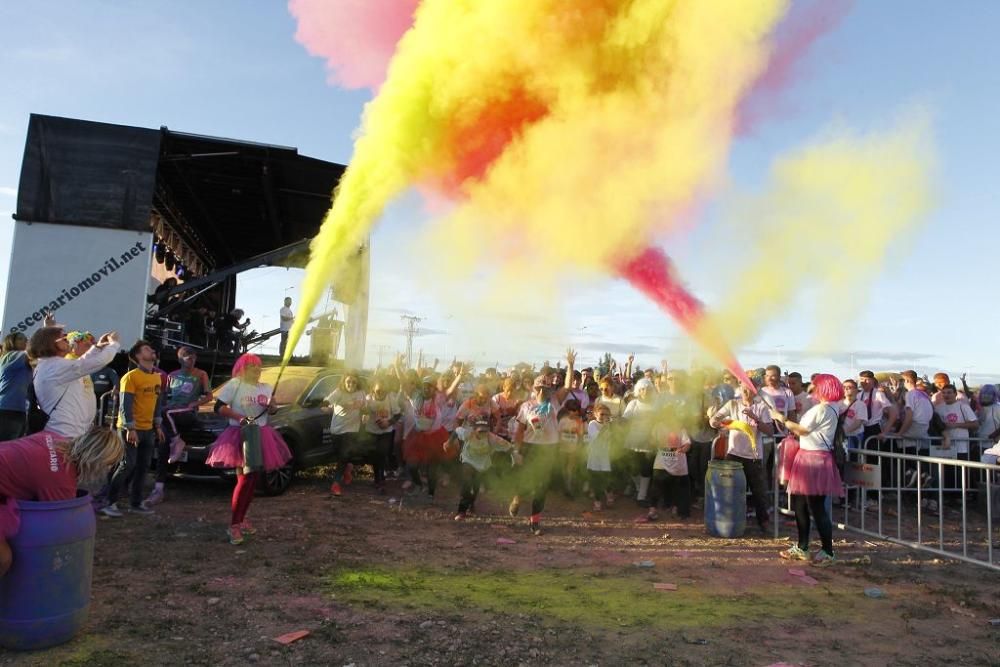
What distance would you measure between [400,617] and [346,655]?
70 cm

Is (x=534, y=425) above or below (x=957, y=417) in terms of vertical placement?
below

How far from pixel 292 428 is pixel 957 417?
9.67m

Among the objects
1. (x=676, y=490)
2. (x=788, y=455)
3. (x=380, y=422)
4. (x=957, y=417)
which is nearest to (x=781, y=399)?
(x=676, y=490)

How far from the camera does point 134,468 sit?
748 centimetres

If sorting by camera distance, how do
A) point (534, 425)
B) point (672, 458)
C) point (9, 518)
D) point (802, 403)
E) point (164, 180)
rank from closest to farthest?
point (9, 518), point (534, 425), point (672, 458), point (802, 403), point (164, 180)

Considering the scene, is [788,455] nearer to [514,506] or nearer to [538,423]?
[538,423]

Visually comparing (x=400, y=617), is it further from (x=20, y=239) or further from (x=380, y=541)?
(x=20, y=239)

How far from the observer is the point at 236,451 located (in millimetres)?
6359

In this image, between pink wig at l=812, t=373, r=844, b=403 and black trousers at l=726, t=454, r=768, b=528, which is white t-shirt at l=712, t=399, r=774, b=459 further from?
pink wig at l=812, t=373, r=844, b=403

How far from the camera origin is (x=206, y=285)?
14141 millimetres

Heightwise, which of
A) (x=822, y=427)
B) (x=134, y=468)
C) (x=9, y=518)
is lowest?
(x=134, y=468)

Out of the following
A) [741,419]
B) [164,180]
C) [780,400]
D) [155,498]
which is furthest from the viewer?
[164,180]

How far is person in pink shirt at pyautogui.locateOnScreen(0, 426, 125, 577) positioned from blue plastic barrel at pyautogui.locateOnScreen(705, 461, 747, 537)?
243 inches

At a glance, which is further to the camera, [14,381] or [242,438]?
[14,381]
